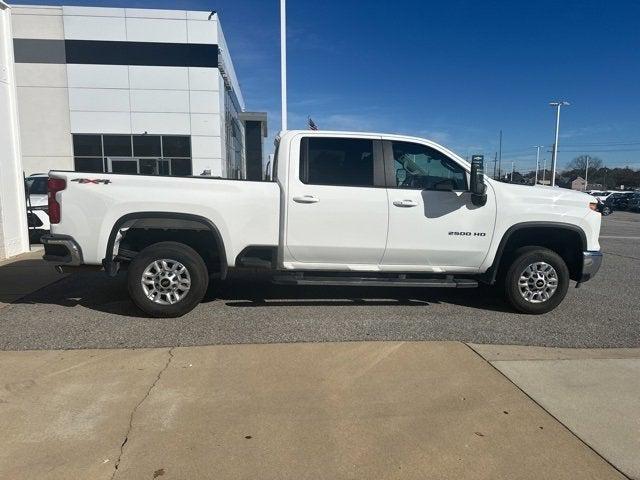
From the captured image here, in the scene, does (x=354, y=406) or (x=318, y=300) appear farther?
(x=318, y=300)

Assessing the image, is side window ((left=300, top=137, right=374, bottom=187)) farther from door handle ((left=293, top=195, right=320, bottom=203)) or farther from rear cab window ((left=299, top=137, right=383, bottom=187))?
door handle ((left=293, top=195, right=320, bottom=203))

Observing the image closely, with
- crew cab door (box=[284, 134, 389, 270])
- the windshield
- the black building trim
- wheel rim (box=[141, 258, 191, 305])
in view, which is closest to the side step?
crew cab door (box=[284, 134, 389, 270])

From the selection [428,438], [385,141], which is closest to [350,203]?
[385,141]

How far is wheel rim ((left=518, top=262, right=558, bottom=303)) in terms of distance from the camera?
585 centimetres

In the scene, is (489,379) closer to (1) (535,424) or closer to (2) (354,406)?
(1) (535,424)

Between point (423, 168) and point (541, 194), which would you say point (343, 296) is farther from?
point (541, 194)

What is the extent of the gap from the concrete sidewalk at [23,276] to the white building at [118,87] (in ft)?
57.0

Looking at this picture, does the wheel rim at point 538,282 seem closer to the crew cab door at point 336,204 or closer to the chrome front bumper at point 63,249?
the crew cab door at point 336,204

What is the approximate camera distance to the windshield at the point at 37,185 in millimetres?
12273

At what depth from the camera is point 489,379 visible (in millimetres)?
4078

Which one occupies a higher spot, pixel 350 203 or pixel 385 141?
pixel 385 141

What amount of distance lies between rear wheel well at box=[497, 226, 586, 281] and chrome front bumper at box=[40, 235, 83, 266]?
4.65m

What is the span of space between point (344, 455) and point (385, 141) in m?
3.74

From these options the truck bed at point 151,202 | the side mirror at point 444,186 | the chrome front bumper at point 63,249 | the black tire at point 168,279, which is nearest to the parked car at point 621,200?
the side mirror at point 444,186
